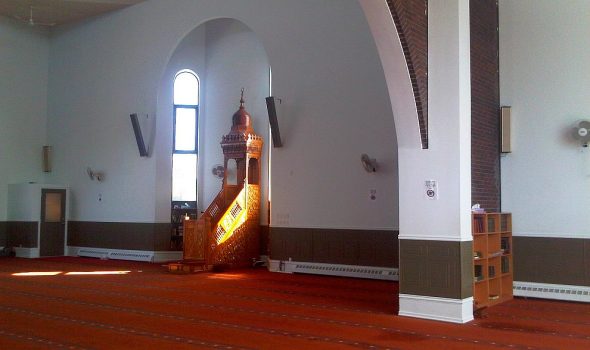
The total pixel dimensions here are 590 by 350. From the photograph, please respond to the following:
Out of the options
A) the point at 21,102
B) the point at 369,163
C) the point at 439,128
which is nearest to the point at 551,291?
the point at 439,128

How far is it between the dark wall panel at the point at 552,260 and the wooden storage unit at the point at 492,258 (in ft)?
0.77

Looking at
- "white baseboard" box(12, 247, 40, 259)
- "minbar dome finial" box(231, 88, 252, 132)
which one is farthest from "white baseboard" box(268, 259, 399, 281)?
"white baseboard" box(12, 247, 40, 259)

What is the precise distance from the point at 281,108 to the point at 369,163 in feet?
7.81

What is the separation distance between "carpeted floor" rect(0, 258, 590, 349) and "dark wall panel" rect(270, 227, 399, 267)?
1.65 feet

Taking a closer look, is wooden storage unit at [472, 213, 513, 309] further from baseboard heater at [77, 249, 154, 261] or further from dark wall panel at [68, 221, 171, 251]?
baseboard heater at [77, 249, 154, 261]

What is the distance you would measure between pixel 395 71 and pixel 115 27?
32.2 feet

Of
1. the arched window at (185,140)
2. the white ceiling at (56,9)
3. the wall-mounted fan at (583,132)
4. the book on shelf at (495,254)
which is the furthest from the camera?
the arched window at (185,140)

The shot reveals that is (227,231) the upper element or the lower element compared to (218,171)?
lower

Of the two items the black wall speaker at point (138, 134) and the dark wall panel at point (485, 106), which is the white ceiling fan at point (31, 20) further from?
the dark wall panel at point (485, 106)

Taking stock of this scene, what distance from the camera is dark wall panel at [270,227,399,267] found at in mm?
10523

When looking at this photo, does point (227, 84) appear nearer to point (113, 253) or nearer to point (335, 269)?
point (113, 253)

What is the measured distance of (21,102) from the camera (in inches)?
624

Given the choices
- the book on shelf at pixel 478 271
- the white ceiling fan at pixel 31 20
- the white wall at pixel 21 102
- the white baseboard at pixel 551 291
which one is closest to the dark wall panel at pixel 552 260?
the white baseboard at pixel 551 291

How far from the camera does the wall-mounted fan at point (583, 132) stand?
8.34 meters
